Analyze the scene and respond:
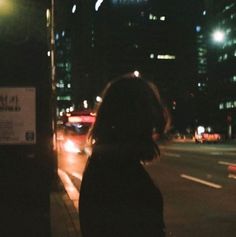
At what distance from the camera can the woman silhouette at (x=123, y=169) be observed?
2.35 m

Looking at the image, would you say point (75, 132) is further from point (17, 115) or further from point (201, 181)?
point (17, 115)

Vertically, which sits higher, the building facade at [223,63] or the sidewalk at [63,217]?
the building facade at [223,63]

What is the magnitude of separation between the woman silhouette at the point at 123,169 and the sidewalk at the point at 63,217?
5.49 meters

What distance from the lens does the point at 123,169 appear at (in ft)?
7.84

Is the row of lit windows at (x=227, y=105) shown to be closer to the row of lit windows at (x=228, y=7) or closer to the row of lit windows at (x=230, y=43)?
the row of lit windows at (x=230, y=43)

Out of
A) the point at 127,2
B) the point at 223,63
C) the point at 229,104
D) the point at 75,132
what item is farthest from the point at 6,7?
the point at 127,2

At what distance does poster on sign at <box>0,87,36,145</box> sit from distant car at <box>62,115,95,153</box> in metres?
34.8

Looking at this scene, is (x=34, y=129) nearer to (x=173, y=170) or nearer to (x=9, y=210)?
(x=9, y=210)

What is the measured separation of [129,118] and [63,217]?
8.00m

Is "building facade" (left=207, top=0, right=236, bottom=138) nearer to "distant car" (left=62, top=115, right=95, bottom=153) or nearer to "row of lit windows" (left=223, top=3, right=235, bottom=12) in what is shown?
"row of lit windows" (left=223, top=3, right=235, bottom=12)

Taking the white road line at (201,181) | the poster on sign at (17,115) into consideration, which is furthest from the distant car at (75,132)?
the poster on sign at (17,115)

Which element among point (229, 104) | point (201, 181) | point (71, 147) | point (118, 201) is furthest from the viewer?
point (229, 104)

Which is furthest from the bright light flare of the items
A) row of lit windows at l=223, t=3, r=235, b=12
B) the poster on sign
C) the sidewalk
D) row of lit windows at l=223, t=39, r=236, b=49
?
row of lit windows at l=223, t=3, r=235, b=12

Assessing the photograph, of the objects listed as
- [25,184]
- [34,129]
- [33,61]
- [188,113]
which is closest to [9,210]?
[25,184]
